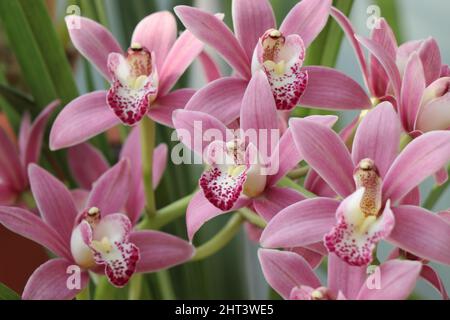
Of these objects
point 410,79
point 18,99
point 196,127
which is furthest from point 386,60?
point 18,99

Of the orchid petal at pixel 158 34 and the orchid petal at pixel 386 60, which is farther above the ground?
the orchid petal at pixel 158 34

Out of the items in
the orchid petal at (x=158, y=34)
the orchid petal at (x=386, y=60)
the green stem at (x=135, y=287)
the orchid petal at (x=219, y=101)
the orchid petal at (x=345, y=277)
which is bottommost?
the green stem at (x=135, y=287)

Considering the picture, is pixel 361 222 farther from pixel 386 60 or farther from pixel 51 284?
pixel 51 284

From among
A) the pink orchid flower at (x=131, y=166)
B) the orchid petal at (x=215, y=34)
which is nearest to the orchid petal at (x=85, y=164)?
the pink orchid flower at (x=131, y=166)

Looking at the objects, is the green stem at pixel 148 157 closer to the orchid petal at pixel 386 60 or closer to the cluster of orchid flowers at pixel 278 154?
the cluster of orchid flowers at pixel 278 154

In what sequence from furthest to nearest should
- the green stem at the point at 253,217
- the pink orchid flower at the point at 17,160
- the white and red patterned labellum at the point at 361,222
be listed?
1. the pink orchid flower at the point at 17,160
2. the green stem at the point at 253,217
3. the white and red patterned labellum at the point at 361,222

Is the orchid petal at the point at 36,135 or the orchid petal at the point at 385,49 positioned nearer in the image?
the orchid petal at the point at 385,49
